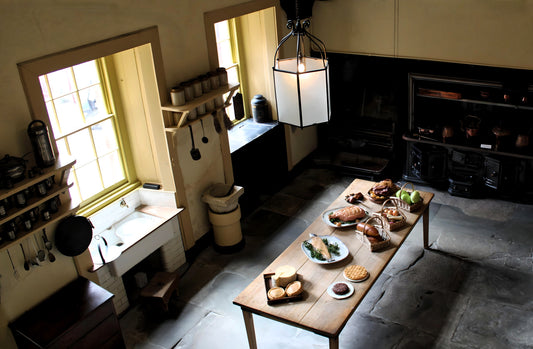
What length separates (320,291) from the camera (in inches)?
189

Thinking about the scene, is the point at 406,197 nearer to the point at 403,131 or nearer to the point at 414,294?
the point at 414,294

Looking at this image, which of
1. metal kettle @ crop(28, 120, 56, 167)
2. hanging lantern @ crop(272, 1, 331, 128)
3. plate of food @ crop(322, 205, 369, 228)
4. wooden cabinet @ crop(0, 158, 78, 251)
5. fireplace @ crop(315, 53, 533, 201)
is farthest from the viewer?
fireplace @ crop(315, 53, 533, 201)

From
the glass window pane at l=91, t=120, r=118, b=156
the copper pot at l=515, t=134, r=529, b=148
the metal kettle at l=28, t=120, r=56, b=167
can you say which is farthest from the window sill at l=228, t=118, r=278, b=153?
the copper pot at l=515, t=134, r=529, b=148

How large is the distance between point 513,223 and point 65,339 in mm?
5411

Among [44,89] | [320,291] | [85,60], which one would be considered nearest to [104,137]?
[44,89]

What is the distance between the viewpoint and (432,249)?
6523 millimetres

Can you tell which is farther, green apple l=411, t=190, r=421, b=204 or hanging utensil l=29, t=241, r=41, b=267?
green apple l=411, t=190, r=421, b=204

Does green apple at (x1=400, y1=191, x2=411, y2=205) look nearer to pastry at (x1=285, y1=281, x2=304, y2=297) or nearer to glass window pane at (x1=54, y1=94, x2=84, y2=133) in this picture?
pastry at (x1=285, y1=281, x2=304, y2=297)

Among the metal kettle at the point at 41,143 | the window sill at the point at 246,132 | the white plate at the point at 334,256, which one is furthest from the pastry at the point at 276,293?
the window sill at the point at 246,132

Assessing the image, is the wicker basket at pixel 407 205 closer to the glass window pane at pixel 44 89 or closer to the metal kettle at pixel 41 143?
the metal kettle at pixel 41 143

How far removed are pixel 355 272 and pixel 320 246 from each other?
495 millimetres

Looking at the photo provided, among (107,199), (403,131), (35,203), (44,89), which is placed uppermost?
(44,89)

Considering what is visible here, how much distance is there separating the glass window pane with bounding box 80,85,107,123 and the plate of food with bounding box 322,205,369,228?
2657 millimetres

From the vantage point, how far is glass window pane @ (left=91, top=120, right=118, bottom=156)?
5711mm
